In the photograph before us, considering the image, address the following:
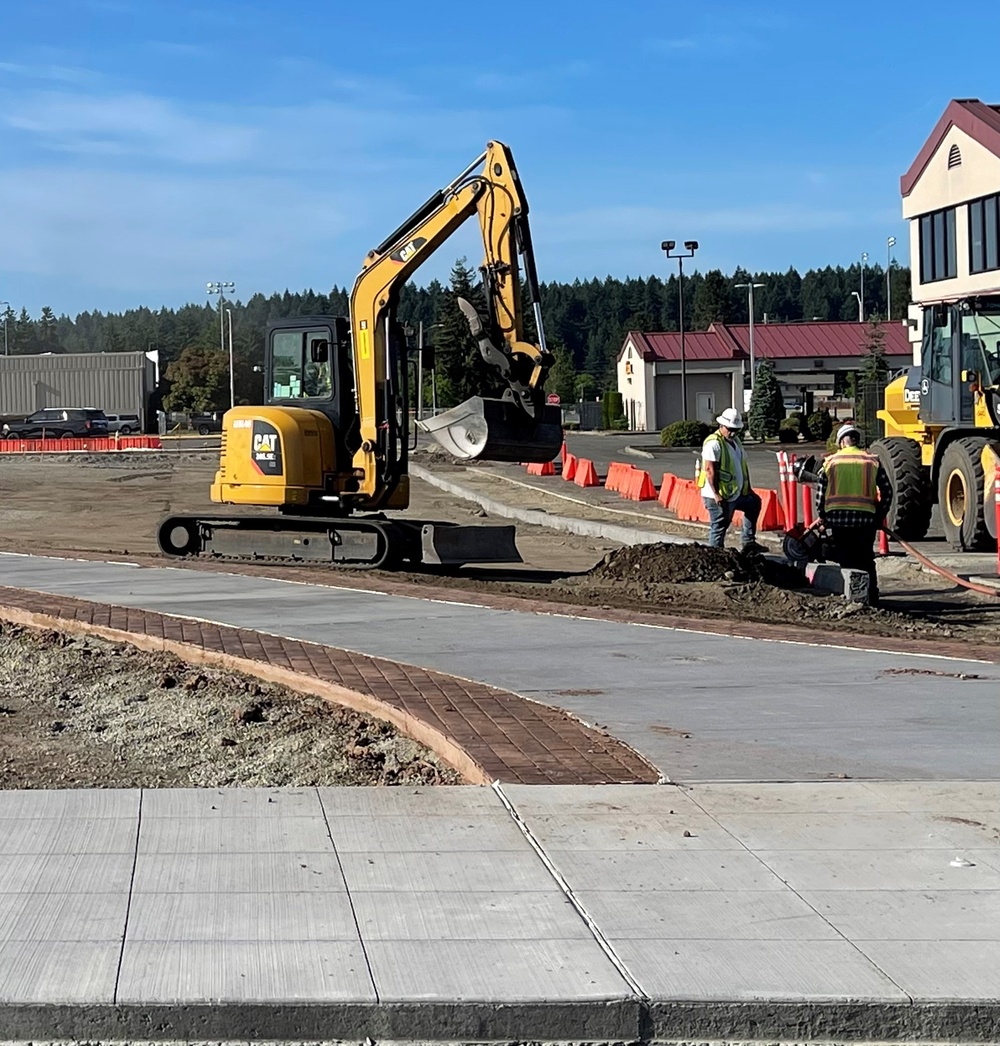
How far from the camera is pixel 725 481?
53.2 feet

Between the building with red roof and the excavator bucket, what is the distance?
72.3 m

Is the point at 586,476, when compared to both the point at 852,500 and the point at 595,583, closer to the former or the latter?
the point at 595,583

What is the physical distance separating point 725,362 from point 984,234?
46.0 m

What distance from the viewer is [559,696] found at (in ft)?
29.7

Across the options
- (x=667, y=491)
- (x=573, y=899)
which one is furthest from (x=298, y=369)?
(x=573, y=899)

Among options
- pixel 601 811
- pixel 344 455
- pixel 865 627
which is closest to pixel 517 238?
pixel 344 455

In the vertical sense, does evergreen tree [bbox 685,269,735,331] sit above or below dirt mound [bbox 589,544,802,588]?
above

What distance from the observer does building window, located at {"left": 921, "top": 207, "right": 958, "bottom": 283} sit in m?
48.8

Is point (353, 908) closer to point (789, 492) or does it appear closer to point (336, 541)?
point (336, 541)

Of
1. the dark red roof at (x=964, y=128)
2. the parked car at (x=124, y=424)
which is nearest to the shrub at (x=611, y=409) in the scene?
the parked car at (x=124, y=424)

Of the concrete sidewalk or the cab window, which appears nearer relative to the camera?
the concrete sidewalk

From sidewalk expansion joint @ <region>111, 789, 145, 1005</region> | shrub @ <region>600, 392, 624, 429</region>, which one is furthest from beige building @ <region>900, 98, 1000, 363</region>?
sidewalk expansion joint @ <region>111, 789, 145, 1005</region>

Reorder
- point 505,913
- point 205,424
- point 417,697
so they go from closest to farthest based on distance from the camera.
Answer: point 505,913 < point 417,697 < point 205,424

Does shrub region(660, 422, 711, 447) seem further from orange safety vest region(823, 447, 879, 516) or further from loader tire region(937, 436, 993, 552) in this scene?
orange safety vest region(823, 447, 879, 516)
